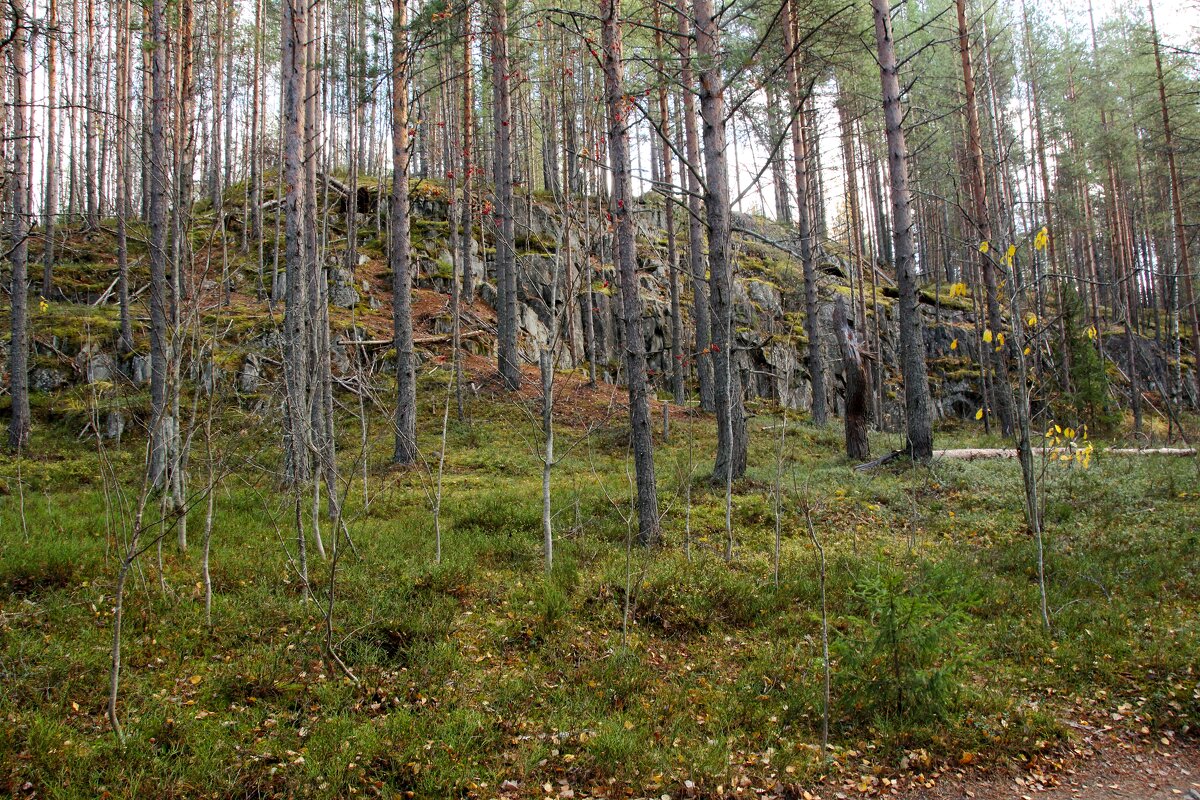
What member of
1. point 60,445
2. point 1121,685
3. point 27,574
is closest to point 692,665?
point 1121,685

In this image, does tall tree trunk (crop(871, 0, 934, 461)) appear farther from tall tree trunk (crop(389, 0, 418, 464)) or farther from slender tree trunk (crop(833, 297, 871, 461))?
tall tree trunk (crop(389, 0, 418, 464))

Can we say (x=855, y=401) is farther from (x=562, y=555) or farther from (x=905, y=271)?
(x=562, y=555)

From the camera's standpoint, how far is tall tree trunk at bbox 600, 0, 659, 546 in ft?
22.4

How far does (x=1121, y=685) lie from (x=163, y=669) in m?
6.52

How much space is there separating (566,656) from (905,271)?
923 cm

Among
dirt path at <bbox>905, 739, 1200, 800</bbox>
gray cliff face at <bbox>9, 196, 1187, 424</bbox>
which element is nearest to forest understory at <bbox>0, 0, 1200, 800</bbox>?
dirt path at <bbox>905, 739, 1200, 800</bbox>

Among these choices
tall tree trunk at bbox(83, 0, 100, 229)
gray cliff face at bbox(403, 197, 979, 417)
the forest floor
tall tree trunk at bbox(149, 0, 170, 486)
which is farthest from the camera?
gray cliff face at bbox(403, 197, 979, 417)

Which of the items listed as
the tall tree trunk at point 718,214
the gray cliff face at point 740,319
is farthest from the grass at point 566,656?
the gray cliff face at point 740,319

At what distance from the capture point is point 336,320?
17.1 m

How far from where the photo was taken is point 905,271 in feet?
35.9

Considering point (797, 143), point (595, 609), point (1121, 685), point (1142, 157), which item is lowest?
point (1121, 685)

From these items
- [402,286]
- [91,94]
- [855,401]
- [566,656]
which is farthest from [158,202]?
[91,94]

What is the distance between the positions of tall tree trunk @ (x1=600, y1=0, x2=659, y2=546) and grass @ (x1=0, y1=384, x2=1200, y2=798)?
0.55 meters

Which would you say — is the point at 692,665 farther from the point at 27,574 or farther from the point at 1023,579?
the point at 27,574
